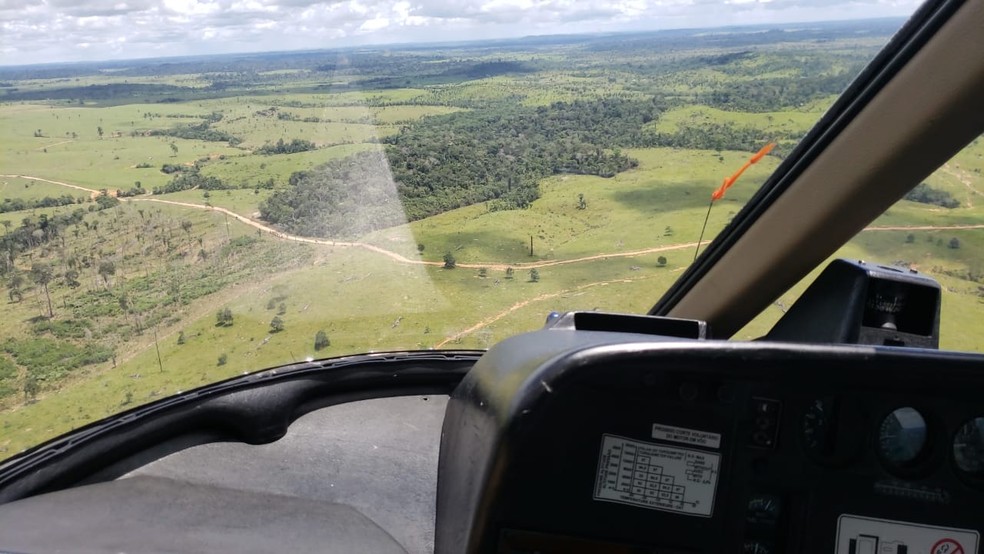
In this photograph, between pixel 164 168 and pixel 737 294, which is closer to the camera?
pixel 737 294

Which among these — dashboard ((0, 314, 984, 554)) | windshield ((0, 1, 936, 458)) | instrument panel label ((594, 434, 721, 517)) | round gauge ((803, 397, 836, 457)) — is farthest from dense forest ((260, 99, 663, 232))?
instrument panel label ((594, 434, 721, 517))

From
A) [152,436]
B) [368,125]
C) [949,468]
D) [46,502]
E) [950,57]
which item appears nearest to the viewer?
[949,468]

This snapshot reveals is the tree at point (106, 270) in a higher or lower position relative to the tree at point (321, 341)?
higher

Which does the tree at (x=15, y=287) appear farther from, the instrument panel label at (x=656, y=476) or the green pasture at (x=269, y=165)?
the instrument panel label at (x=656, y=476)

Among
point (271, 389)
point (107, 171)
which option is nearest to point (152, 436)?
point (271, 389)

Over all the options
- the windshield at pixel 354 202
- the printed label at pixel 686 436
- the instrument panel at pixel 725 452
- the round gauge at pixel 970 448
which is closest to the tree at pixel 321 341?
the windshield at pixel 354 202

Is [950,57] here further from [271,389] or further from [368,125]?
[368,125]

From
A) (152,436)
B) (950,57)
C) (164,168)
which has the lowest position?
(152,436)

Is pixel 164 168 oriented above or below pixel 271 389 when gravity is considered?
above

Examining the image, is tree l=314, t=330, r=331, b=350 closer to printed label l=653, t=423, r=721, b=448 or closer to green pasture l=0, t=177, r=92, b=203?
green pasture l=0, t=177, r=92, b=203
